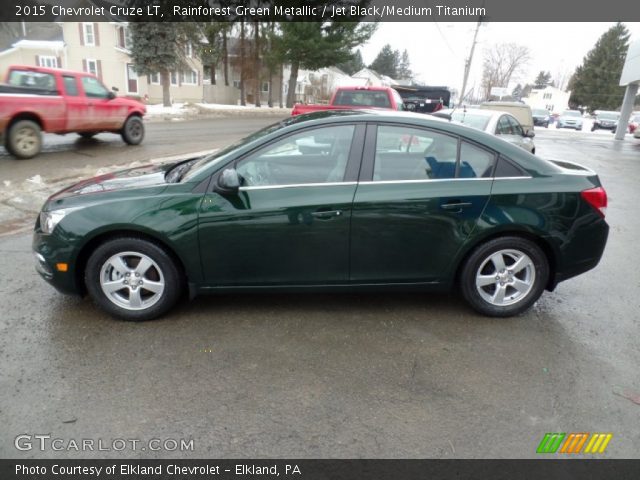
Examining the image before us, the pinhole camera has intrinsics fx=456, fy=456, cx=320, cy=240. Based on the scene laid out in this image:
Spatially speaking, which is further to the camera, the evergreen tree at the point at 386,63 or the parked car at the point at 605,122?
the evergreen tree at the point at 386,63

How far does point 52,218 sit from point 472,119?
8214mm

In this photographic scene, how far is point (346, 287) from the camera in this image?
11.9 ft

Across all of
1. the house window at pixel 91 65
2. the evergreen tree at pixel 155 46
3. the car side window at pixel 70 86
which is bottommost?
the car side window at pixel 70 86

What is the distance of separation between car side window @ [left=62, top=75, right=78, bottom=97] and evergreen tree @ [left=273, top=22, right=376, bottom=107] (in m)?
24.7

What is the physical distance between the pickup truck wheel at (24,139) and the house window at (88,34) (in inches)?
1244

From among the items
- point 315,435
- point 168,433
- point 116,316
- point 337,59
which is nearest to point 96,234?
point 116,316

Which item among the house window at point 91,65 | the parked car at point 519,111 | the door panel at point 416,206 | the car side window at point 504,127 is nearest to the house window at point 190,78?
the house window at point 91,65

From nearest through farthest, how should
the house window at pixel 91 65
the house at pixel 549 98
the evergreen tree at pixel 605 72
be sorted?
the house window at pixel 91 65 < the evergreen tree at pixel 605 72 < the house at pixel 549 98

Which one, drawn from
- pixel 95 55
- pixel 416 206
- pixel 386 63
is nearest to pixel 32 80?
pixel 416 206

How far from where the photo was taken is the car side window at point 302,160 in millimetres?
3498

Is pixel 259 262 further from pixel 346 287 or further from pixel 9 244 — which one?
pixel 9 244

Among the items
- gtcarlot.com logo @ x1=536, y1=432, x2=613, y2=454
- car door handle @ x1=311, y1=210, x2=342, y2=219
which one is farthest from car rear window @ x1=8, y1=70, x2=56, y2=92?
gtcarlot.com logo @ x1=536, y1=432, x2=613, y2=454

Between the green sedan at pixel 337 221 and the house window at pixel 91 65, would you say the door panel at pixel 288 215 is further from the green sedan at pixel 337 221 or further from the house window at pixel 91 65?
the house window at pixel 91 65

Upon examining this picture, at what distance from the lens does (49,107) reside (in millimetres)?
10078
